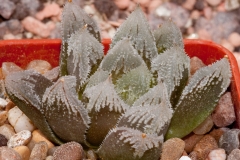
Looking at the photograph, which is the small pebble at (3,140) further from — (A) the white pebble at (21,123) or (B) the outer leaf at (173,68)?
(B) the outer leaf at (173,68)

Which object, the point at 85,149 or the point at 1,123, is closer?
the point at 85,149

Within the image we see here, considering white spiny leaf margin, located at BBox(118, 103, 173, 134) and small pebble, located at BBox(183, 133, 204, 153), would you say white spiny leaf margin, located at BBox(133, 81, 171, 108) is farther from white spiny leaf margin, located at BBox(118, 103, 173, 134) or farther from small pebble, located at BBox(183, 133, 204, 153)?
small pebble, located at BBox(183, 133, 204, 153)

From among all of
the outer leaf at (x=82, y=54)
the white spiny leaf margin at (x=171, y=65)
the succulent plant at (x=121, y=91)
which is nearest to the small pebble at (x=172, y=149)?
the succulent plant at (x=121, y=91)

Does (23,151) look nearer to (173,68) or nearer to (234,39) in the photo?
(173,68)

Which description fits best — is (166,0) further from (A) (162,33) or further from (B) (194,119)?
(B) (194,119)

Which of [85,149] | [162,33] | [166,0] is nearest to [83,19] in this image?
[162,33]

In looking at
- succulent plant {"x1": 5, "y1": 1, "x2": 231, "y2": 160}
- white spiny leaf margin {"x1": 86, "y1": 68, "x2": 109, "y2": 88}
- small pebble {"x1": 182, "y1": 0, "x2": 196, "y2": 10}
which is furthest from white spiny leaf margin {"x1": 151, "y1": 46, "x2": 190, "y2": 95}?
small pebble {"x1": 182, "y1": 0, "x2": 196, "y2": 10}
